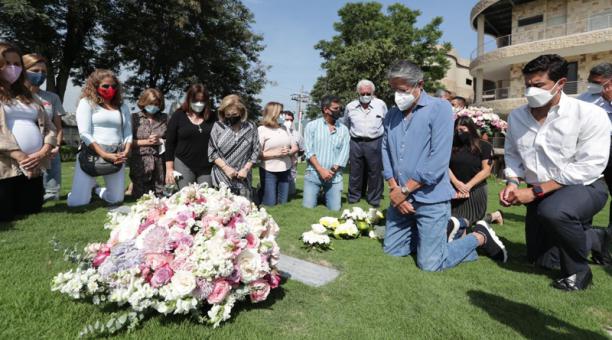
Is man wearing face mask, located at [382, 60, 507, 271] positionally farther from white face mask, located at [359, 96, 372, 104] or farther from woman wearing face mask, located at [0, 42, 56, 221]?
woman wearing face mask, located at [0, 42, 56, 221]

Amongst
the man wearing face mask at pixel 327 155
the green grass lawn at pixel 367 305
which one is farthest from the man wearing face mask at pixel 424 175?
the man wearing face mask at pixel 327 155

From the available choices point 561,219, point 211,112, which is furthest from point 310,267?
point 211,112

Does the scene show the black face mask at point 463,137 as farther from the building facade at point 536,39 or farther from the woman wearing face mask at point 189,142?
the building facade at point 536,39

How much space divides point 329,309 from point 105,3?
62.8 feet

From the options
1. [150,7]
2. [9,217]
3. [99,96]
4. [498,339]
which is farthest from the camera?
[150,7]

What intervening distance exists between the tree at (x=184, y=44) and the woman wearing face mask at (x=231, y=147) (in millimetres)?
14480

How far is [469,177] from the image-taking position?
16.8 ft

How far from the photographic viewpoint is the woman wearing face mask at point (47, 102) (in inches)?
205

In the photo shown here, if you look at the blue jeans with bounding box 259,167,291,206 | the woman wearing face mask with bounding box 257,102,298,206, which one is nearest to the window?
the woman wearing face mask with bounding box 257,102,298,206

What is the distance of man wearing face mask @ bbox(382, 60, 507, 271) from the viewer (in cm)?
377

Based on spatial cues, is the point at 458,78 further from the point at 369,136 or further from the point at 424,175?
the point at 424,175

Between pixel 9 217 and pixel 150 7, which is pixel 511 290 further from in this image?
pixel 150 7

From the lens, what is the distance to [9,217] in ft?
15.3

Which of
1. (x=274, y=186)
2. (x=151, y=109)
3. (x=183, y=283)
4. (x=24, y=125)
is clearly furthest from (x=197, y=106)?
(x=183, y=283)
